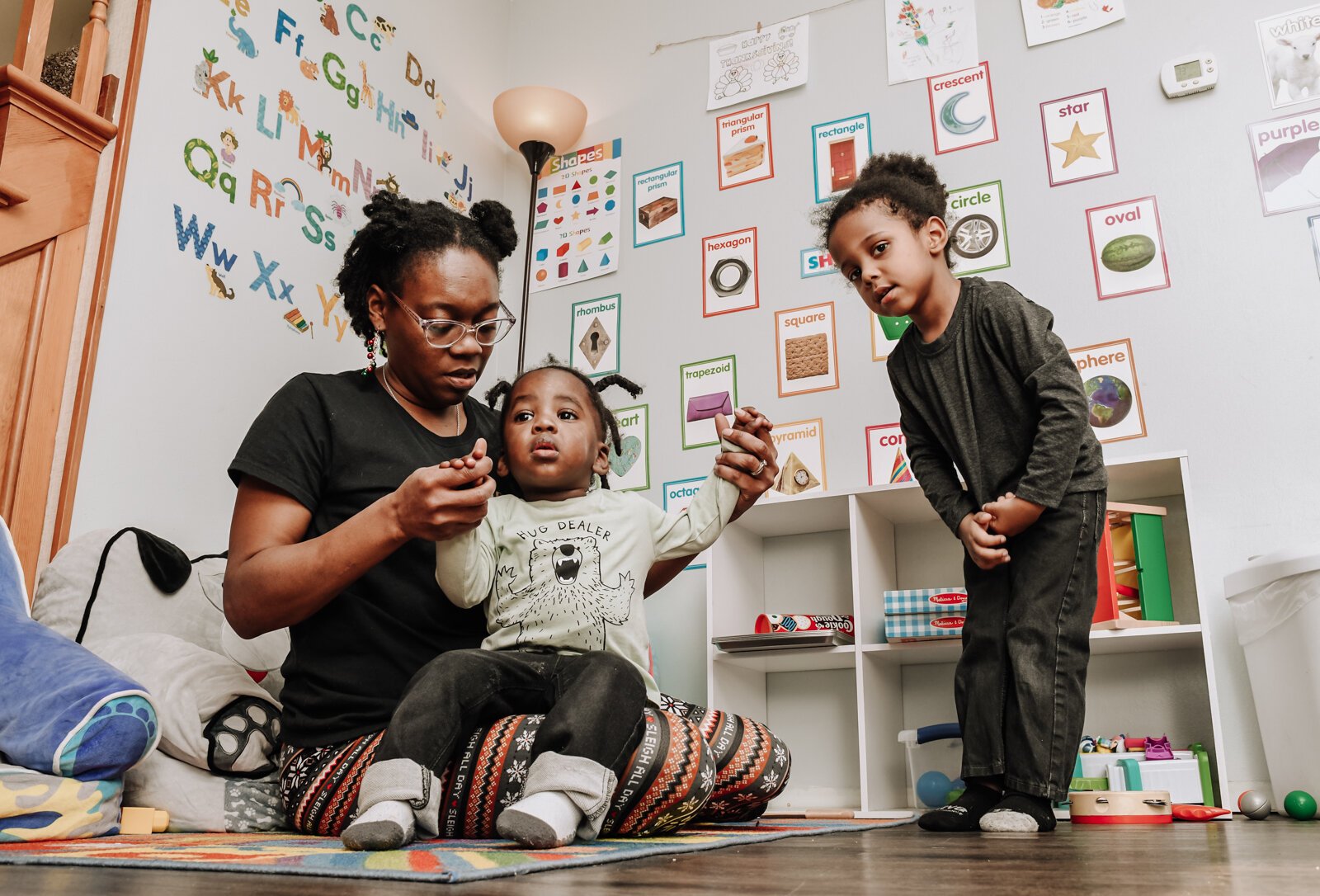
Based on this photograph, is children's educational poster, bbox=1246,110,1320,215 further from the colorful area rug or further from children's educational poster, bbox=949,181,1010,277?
the colorful area rug

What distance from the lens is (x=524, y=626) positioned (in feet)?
4.19

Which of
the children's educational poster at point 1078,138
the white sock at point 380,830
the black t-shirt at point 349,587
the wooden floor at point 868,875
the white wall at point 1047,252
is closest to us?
the wooden floor at point 868,875

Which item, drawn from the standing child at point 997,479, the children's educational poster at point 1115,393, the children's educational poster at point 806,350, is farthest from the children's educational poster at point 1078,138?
the standing child at point 997,479

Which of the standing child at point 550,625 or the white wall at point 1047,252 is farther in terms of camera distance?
the white wall at point 1047,252

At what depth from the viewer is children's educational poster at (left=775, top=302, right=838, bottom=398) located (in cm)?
257

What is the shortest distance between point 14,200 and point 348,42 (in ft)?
3.66

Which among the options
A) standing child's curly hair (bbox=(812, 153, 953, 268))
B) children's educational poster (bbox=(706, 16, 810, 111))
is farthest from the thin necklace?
children's educational poster (bbox=(706, 16, 810, 111))

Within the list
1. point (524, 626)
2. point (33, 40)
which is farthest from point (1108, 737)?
point (33, 40)

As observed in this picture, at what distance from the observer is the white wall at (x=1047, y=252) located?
6.88 ft

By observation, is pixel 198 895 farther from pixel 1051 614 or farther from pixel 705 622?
pixel 705 622

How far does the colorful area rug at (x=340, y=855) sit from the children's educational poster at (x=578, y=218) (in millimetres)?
2072

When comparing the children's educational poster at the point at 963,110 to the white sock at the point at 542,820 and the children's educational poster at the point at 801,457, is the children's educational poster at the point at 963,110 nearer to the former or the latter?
the children's educational poster at the point at 801,457

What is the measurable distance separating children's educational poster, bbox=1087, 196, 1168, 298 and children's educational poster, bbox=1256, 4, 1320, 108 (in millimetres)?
343

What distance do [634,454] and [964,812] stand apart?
1.51 m
